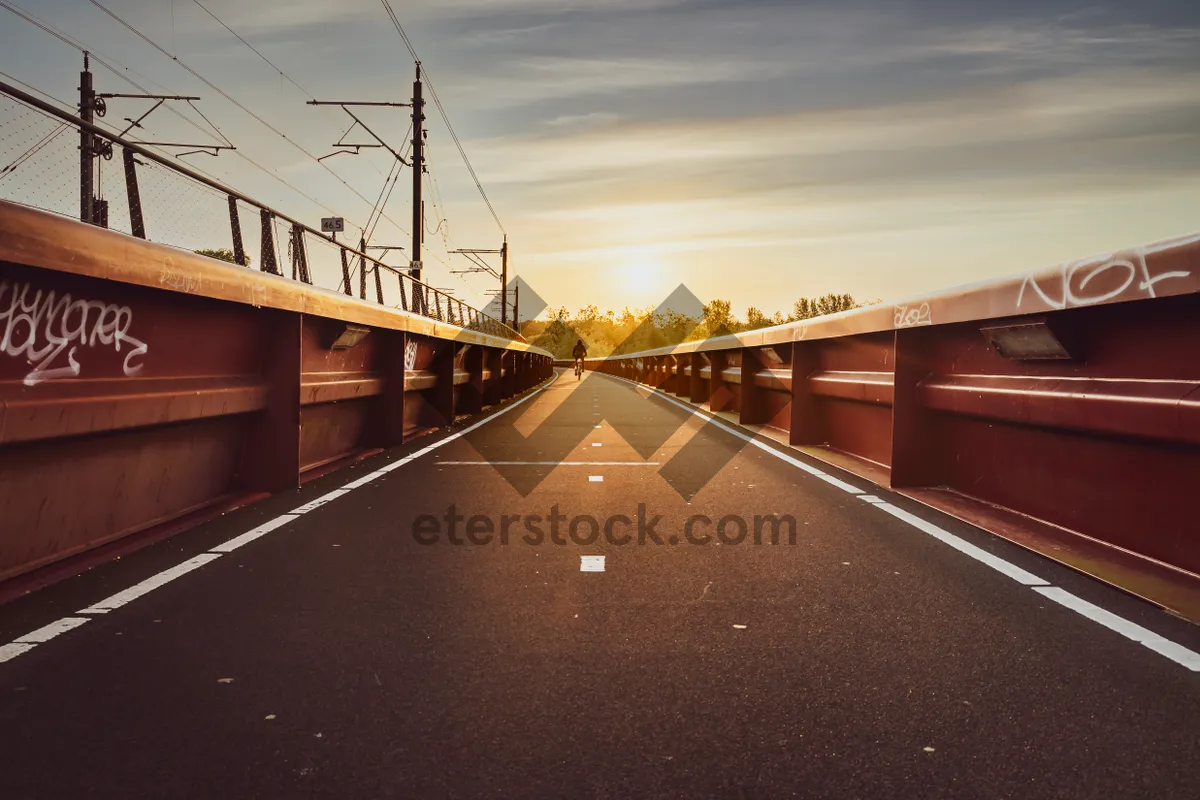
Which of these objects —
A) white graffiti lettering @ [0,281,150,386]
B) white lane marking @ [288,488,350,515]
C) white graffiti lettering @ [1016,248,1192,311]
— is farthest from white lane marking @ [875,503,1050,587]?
white graffiti lettering @ [0,281,150,386]

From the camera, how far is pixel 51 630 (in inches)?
149

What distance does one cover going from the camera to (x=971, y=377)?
22.6ft

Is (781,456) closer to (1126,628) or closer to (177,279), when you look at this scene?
(1126,628)

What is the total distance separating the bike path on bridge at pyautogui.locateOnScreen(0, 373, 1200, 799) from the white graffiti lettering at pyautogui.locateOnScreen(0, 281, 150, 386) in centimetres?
116

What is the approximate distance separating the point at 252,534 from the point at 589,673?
11.1ft

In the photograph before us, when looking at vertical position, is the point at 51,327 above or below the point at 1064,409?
above

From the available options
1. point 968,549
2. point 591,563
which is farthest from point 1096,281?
point 591,563

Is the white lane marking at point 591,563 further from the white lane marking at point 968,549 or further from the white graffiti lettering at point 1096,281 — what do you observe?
the white graffiti lettering at point 1096,281

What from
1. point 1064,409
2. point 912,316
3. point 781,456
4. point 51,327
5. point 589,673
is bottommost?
point 589,673

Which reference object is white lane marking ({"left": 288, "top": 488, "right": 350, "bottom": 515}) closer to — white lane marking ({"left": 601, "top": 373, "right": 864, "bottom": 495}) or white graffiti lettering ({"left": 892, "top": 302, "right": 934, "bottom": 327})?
white lane marking ({"left": 601, "top": 373, "right": 864, "bottom": 495})

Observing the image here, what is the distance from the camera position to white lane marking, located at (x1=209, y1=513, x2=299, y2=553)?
5.47 m

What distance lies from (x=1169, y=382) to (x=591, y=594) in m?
3.18

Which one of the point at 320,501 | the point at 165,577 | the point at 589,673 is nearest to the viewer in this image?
the point at 589,673

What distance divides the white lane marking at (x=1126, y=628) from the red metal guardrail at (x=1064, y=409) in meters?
0.30
